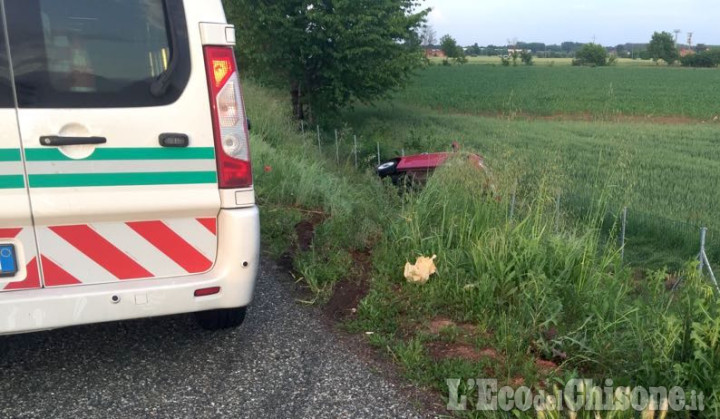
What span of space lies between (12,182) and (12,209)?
118mm

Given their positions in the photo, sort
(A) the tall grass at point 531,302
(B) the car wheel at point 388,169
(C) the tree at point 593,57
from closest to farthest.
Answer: (A) the tall grass at point 531,302 → (B) the car wheel at point 388,169 → (C) the tree at point 593,57

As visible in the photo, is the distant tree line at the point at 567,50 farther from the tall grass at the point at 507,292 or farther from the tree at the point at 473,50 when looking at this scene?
the tall grass at the point at 507,292

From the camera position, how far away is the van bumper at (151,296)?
2639 millimetres

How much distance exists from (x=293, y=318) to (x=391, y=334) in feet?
2.28

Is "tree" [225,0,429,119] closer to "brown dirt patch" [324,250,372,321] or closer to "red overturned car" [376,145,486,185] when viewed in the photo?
"red overturned car" [376,145,486,185]

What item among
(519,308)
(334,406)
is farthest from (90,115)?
(519,308)

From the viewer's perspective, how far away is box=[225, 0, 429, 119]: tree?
16547 mm

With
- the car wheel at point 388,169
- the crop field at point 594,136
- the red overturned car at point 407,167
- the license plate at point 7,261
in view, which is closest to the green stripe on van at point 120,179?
the license plate at point 7,261

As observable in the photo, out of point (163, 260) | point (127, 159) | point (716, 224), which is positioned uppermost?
point (127, 159)

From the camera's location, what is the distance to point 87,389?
9.59 ft

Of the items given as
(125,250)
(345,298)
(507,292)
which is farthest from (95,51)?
(507,292)

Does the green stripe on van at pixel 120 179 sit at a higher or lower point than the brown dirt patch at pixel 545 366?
higher

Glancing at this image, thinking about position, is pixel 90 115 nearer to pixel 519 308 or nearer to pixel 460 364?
pixel 460 364

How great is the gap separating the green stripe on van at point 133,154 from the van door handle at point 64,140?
0.09 feet
